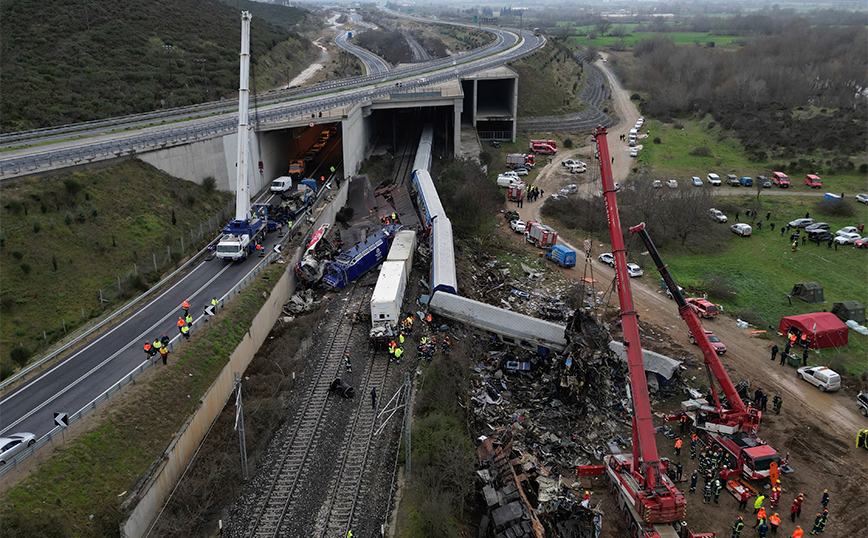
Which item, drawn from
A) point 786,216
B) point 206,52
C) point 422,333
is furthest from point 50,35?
point 786,216

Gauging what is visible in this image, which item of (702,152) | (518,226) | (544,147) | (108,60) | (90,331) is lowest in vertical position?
(90,331)

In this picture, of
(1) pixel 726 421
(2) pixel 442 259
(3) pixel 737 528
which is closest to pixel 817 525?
(3) pixel 737 528

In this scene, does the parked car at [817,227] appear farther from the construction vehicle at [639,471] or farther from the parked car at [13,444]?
the parked car at [13,444]

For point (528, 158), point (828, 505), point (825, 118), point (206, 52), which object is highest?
point (206, 52)

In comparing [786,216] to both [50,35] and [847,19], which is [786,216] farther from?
[847,19]

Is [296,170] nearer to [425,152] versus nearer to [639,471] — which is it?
[425,152]

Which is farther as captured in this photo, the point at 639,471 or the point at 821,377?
the point at 821,377
